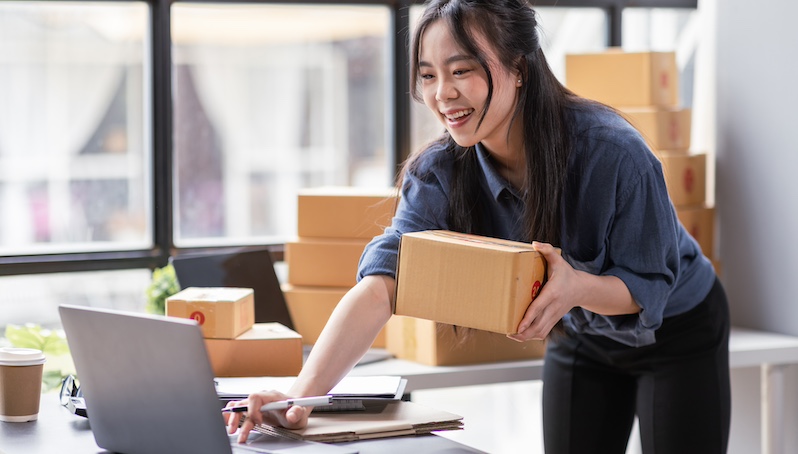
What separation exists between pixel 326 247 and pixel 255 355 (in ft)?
2.11

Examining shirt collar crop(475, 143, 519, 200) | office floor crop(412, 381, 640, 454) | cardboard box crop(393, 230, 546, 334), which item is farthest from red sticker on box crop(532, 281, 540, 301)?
office floor crop(412, 381, 640, 454)

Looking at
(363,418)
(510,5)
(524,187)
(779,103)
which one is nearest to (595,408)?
(524,187)

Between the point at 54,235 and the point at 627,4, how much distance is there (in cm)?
195

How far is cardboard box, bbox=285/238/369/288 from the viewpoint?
2406mm

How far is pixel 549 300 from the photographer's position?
4.40 ft

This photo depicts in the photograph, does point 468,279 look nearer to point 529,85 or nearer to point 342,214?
point 529,85

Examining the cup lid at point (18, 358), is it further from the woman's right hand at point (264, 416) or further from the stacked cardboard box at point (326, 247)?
the stacked cardboard box at point (326, 247)

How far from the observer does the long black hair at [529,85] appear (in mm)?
1480

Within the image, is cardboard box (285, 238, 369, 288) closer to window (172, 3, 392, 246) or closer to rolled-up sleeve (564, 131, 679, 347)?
window (172, 3, 392, 246)

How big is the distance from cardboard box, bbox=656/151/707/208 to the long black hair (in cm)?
114

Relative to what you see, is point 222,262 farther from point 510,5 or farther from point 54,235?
point 510,5

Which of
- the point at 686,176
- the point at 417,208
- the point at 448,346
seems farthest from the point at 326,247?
the point at 686,176

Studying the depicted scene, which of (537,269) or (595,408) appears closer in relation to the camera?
(537,269)

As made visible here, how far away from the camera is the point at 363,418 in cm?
139
